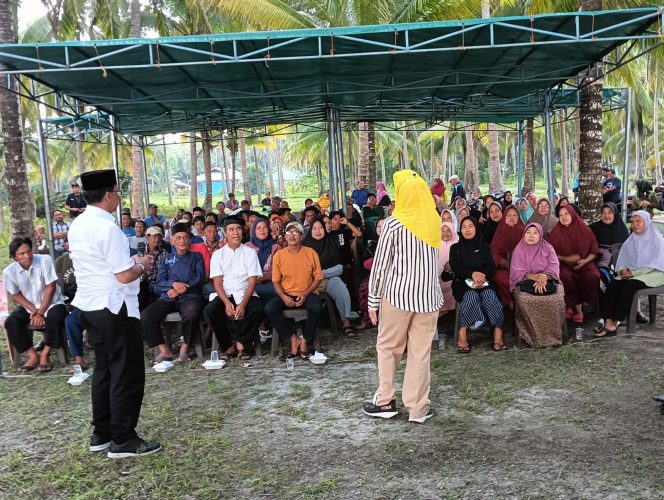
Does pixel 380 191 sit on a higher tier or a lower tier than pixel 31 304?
higher

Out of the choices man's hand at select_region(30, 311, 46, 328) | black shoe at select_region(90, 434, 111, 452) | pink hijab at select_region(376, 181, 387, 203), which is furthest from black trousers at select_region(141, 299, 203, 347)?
pink hijab at select_region(376, 181, 387, 203)

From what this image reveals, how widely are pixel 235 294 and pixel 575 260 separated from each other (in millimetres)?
3675

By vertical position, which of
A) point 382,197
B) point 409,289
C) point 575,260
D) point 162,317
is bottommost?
point 162,317

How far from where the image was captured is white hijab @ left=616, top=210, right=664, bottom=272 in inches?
233

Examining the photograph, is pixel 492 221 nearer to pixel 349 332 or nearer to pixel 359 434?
pixel 349 332

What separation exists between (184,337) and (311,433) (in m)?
2.29

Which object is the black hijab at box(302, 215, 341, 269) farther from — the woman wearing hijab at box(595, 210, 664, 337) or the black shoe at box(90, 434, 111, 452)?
the black shoe at box(90, 434, 111, 452)

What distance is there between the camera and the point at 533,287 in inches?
226

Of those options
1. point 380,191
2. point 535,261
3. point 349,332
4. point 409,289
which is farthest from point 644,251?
point 380,191

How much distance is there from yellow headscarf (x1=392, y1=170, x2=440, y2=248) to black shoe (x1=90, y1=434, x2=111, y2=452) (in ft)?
7.83

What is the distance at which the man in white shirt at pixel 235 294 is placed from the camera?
572 cm

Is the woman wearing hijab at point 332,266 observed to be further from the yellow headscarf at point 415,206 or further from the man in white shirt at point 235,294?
the yellow headscarf at point 415,206

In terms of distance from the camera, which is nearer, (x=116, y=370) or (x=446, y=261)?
(x=116, y=370)

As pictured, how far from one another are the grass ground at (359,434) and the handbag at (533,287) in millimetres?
571
